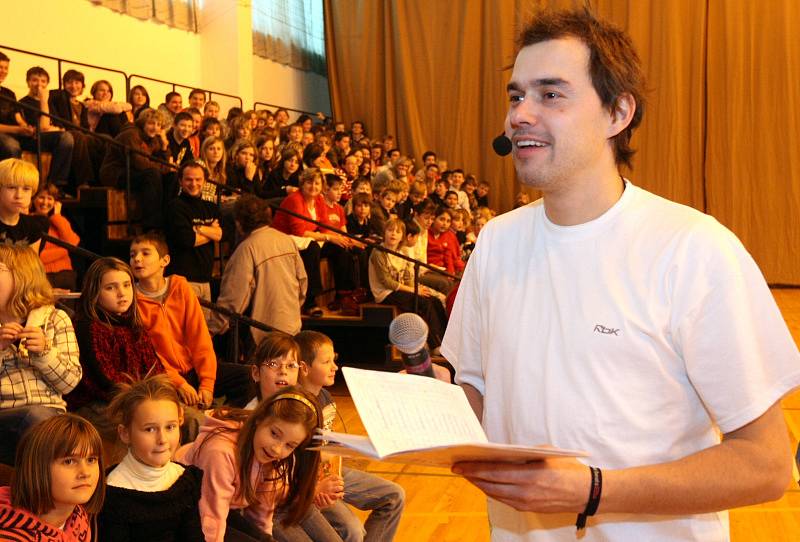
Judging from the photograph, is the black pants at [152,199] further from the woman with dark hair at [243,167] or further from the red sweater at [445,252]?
the red sweater at [445,252]

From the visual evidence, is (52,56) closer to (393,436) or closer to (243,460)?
(243,460)

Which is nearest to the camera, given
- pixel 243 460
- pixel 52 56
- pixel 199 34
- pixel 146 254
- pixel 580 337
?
pixel 580 337

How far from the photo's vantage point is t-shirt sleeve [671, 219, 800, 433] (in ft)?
4.81

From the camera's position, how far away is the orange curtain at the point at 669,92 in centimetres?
1438

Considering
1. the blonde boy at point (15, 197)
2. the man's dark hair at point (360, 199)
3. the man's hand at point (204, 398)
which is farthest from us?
the man's dark hair at point (360, 199)

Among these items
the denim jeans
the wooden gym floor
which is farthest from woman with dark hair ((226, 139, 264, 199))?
the denim jeans

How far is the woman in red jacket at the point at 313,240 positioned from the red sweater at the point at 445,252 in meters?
1.23

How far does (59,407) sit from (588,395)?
9.06 feet

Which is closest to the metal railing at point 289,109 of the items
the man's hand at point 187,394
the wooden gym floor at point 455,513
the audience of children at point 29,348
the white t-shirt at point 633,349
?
the wooden gym floor at point 455,513

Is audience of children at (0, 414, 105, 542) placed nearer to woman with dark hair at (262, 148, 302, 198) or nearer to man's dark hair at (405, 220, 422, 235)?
man's dark hair at (405, 220, 422, 235)

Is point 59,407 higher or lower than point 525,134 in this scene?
lower

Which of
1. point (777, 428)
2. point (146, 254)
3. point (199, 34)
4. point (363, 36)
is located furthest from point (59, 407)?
point (363, 36)

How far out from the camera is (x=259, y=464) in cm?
321

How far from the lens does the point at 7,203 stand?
5.11m
